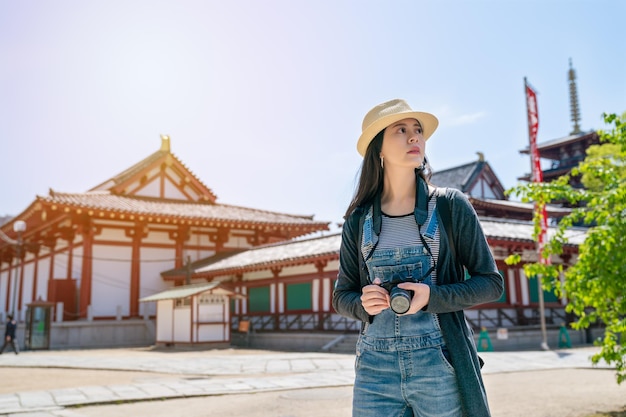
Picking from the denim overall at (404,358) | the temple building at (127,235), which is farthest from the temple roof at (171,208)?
the denim overall at (404,358)

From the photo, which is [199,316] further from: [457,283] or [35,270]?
[457,283]

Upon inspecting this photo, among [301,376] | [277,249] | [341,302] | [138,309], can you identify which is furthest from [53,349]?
[341,302]

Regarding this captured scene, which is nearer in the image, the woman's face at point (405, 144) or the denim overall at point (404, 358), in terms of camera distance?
the denim overall at point (404, 358)

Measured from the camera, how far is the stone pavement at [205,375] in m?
6.98

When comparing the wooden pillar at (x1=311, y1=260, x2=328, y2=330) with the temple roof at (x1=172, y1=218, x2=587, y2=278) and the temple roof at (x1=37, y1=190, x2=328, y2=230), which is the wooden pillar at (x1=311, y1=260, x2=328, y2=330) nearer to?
the temple roof at (x1=172, y1=218, x2=587, y2=278)

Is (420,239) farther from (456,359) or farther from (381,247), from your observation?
(456,359)

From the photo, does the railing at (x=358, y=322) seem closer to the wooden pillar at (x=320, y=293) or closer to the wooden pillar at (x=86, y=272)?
the wooden pillar at (x=320, y=293)

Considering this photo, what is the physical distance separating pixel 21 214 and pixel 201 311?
10.1m

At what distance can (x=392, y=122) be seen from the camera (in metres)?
2.28

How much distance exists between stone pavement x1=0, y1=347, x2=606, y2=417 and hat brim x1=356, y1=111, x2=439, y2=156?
16.9ft

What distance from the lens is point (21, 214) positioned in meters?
22.2

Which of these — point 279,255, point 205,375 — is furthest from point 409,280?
point 279,255

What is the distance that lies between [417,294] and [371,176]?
2.23ft

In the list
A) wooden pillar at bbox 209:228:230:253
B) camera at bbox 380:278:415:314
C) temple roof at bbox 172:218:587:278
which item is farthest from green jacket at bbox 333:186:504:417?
wooden pillar at bbox 209:228:230:253
